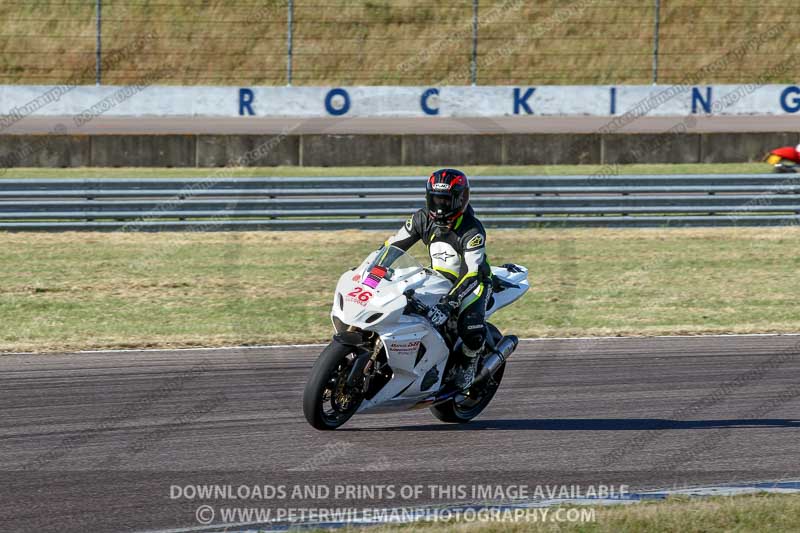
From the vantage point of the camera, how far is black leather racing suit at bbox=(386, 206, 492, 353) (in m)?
8.17

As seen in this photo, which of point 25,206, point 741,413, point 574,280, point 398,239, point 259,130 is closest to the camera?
point 398,239

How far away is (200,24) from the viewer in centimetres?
3359

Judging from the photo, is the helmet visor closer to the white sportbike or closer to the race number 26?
the white sportbike

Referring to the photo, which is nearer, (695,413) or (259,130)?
(695,413)

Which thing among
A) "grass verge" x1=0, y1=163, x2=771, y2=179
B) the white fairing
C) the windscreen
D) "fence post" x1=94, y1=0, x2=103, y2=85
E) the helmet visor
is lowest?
the white fairing

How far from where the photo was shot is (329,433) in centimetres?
812

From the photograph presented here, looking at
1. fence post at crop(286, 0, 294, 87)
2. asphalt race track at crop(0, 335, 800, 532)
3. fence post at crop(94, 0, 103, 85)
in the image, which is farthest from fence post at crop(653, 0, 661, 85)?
asphalt race track at crop(0, 335, 800, 532)

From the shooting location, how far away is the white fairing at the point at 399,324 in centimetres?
777

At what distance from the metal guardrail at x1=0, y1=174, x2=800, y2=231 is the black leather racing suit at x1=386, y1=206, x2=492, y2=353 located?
9.57m

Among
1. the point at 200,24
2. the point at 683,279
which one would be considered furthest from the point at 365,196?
the point at 200,24

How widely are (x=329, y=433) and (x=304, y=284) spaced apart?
A: 673 centimetres

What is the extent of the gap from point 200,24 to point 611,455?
27.8 m

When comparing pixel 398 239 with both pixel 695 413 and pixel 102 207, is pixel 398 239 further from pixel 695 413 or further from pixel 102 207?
pixel 102 207

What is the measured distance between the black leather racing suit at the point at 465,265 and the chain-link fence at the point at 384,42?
2251 centimetres
